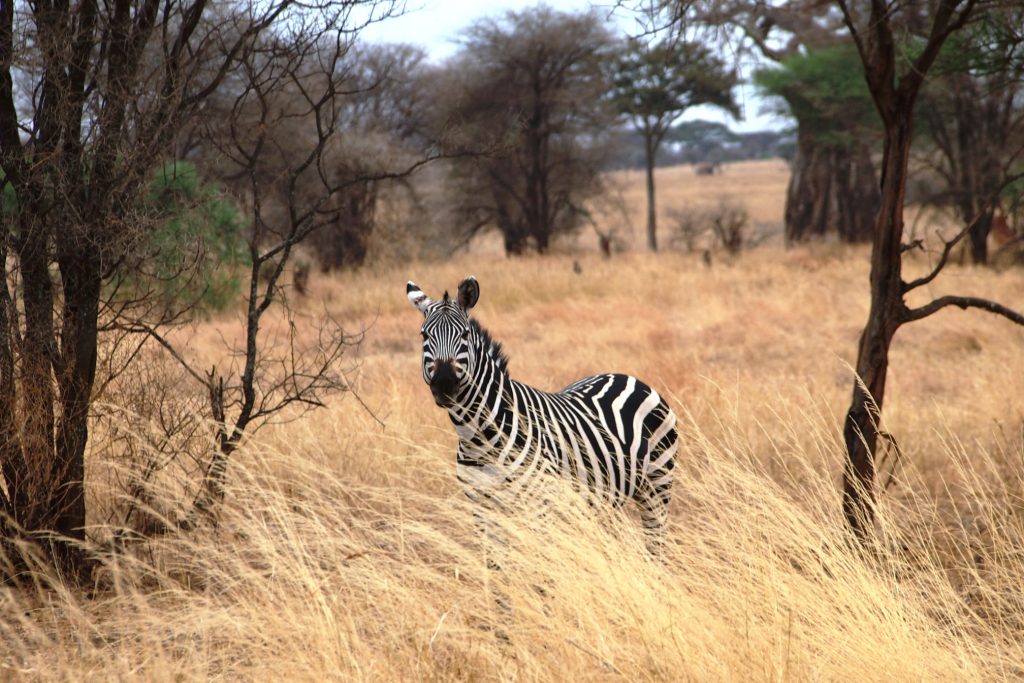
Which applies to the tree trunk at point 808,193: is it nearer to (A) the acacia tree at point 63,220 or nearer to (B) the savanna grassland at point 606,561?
(B) the savanna grassland at point 606,561

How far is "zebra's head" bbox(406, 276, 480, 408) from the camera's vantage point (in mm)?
3721

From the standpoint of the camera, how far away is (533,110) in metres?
22.0

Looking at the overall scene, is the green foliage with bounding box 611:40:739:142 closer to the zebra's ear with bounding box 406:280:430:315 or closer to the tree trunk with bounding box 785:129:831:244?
the tree trunk with bounding box 785:129:831:244

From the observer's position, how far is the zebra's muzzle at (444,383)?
370 cm

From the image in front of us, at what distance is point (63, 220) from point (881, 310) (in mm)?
3850

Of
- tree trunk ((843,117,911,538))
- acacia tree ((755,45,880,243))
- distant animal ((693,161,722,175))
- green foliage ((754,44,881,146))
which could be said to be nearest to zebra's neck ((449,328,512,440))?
tree trunk ((843,117,911,538))

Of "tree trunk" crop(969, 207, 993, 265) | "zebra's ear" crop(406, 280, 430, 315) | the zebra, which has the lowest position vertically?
"tree trunk" crop(969, 207, 993, 265)

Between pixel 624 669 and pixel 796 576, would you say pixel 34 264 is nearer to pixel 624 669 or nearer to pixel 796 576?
pixel 624 669

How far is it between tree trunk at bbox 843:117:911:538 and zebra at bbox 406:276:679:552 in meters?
0.98

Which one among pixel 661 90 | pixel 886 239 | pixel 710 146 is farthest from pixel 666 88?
pixel 710 146

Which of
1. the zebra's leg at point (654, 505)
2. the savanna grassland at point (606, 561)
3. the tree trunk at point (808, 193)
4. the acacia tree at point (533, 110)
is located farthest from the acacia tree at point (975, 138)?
the zebra's leg at point (654, 505)

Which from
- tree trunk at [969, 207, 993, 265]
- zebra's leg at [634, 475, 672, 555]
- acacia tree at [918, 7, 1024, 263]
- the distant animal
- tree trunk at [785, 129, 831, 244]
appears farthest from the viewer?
the distant animal

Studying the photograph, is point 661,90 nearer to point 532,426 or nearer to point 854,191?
point 854,191

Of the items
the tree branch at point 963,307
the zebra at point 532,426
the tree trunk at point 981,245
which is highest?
the tree branch at point 963,307
